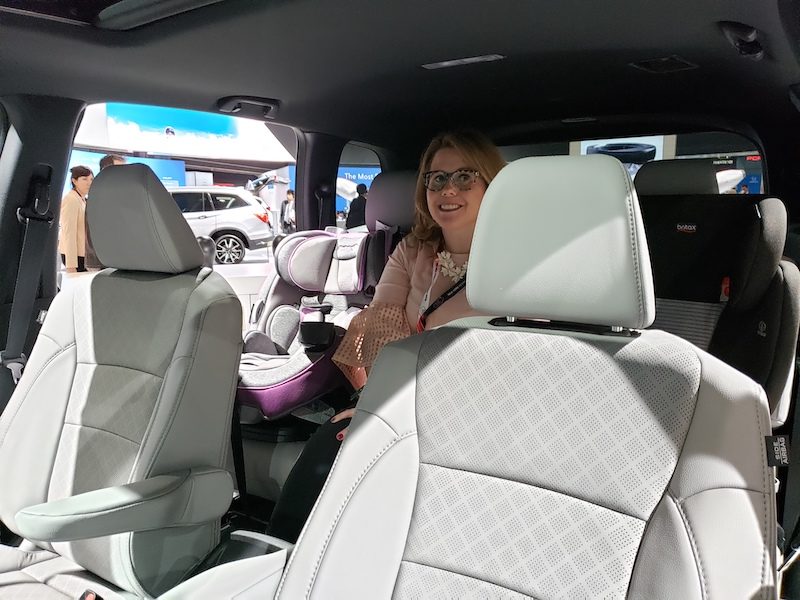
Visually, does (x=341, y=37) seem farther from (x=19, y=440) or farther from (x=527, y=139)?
(x=527, y=139)

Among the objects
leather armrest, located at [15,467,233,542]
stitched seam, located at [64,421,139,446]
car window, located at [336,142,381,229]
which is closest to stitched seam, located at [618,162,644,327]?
leather armrest, located at [15,467,233,542]

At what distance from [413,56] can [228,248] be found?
5.46m

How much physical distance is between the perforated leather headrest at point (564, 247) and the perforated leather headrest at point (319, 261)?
2.42 metres

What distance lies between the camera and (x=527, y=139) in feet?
14.7

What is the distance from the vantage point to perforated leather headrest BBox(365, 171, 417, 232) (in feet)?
11.3

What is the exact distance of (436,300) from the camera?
214 cm

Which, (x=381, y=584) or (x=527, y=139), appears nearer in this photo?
(x=381, y=584)

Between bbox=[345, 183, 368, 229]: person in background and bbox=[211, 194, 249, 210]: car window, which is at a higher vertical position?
bbox=[211, 194, 249, 210]: car window

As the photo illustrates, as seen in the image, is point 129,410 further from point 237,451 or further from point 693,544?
point 693,544

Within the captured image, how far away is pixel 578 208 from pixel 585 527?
0.58 meters

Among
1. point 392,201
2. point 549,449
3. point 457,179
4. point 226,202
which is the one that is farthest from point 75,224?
point 226,202

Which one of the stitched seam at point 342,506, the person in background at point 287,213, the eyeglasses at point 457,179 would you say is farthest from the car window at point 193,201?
the stitched seam at point 342,506

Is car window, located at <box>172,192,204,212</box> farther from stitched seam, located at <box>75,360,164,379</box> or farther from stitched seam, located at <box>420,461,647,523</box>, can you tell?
stitched seam, located at <box>420,461,647,523</box>

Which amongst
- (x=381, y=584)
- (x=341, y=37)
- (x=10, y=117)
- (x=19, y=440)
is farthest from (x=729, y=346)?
(x=10, y=117)
